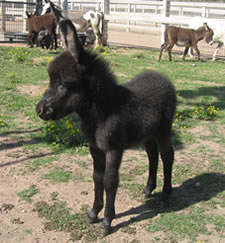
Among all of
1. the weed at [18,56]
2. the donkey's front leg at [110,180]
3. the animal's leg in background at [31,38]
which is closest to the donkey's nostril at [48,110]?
the donkey's front leg at [110,180]

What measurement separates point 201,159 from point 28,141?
2751mm

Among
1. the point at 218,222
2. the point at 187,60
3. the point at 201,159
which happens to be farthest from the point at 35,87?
the point at 187,60

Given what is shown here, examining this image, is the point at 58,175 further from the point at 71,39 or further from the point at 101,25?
the point at 101,25

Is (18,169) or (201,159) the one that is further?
(201,159)

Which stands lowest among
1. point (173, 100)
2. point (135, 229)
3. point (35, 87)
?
point (135, 229)

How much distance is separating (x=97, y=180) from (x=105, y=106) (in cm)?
86

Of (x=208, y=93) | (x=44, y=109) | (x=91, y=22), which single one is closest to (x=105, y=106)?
(x=44, y=109)

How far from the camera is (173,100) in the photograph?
4207mm

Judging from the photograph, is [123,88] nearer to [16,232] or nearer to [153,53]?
[16,232]

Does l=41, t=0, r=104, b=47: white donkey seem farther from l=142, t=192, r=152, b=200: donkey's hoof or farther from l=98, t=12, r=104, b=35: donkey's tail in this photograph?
l=142, t=192, r=152, b=200: donkey's hoof

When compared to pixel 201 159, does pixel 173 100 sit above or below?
above

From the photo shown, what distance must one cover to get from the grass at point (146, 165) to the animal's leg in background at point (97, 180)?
0.44 ft

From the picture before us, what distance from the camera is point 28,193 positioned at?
446cm

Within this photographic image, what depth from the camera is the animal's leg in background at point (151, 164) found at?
4.46m
